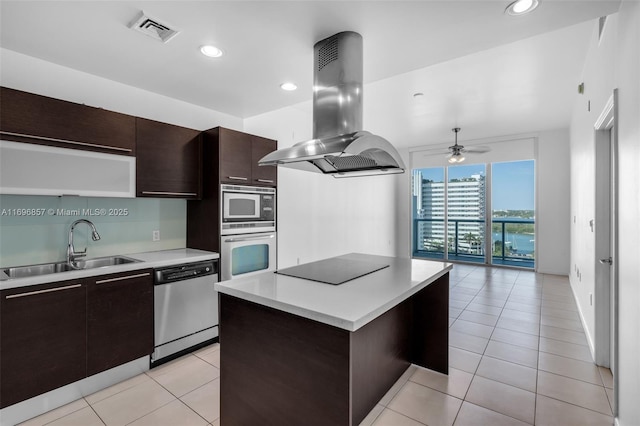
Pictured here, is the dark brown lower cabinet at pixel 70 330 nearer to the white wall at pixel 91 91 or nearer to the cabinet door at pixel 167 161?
the cabinet door at pixel 167 161

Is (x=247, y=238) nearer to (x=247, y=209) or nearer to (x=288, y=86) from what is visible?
(x=247, y=209)

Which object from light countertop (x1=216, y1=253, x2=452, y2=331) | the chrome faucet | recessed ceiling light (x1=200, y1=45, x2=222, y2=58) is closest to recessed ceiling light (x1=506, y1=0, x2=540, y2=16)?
light countertop (x1=216, y1=253, x2=452, y2=331)

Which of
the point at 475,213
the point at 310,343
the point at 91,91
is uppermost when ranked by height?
the point at 91,91

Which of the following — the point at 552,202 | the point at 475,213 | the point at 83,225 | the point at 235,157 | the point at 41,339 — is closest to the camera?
the point at 41,339

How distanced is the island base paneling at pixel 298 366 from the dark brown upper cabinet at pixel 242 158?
1657 mm

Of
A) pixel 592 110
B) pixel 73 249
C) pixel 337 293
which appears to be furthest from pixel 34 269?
pixel 592 110

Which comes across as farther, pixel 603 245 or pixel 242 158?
pixel 242 158

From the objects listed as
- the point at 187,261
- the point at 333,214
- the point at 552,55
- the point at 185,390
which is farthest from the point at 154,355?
the point at 552,55

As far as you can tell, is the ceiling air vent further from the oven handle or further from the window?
the window

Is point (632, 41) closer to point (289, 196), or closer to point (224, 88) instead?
point (224, 88)

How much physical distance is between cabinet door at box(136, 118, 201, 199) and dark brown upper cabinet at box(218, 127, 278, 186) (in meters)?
0.30

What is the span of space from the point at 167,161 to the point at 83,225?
900mm

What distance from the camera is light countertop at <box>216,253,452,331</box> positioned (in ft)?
4.49

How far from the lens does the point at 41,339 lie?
2041mm
